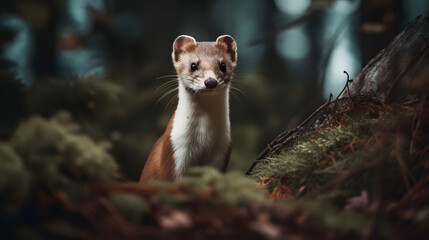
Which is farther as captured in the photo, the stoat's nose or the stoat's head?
the stoat's head

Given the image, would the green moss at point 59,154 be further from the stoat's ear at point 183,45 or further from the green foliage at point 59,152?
the stoat's ear at point 183,45

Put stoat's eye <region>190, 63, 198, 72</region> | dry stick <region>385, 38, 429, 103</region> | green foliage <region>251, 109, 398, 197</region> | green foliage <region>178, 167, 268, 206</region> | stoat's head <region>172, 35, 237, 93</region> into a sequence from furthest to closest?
stoat's eye <region>190, 63, 198, 72</region>, stoat's head <region>172, 35, 237, 93</region>, dry stick <region>385, 38, 429, 103</region>, green foliage <region>251, 109, 398, 197</region>, green foliage <region>178, 167, 268, 206</region>


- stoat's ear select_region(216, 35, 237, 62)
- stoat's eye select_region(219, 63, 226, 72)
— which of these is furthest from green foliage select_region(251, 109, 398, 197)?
stoat's ear select_region(216, 35, 237, 62)

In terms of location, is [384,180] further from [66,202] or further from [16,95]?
[16,95]

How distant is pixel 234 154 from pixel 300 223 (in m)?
3.31

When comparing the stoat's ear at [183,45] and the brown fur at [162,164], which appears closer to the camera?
the brown fur at [162,164]

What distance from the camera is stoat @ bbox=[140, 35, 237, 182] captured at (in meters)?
2.40

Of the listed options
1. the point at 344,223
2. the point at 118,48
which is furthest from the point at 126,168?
the point at 344,223

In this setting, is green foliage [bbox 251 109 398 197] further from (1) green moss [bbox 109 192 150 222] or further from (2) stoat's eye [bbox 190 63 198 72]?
(2) stoat's eye [bbox 190 63 198 72]

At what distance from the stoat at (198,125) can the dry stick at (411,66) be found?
1.07 m

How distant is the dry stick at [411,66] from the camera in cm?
180

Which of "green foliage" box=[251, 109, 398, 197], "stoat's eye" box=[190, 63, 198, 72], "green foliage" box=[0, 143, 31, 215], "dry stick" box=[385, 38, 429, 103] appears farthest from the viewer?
"stoat's eye" box=[190, 63, 198, 72]

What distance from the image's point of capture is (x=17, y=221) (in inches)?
39.1

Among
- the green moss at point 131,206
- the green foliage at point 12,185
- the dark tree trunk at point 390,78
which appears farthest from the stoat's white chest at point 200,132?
the green foliage at point 12,185
